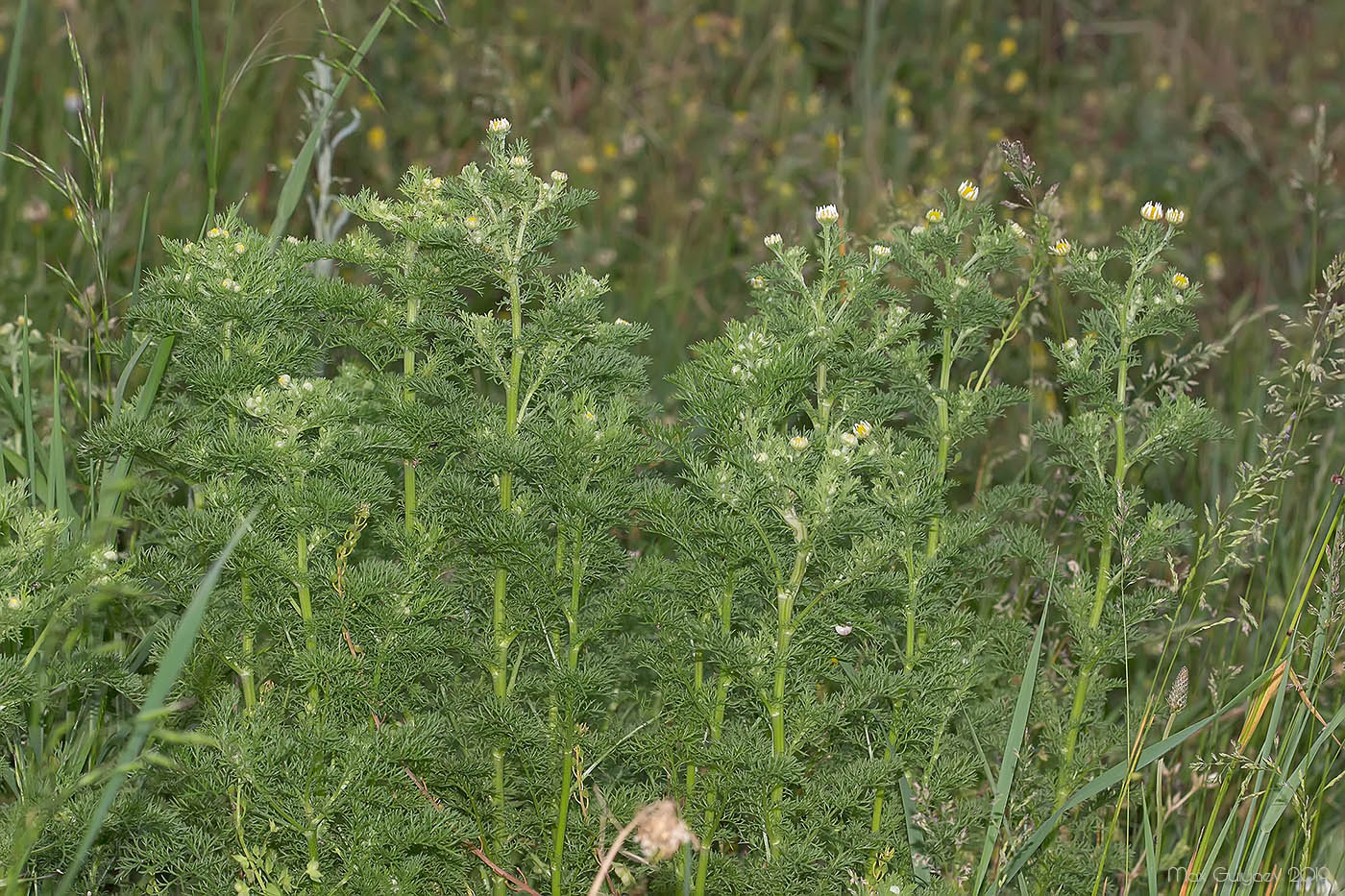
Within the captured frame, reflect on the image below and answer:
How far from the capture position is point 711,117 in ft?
18.0

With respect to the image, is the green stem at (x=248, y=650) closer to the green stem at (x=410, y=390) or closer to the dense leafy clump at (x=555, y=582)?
the dense leafy clump at (x=555, y=582)

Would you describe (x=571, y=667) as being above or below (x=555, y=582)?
below

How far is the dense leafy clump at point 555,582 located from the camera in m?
2.09

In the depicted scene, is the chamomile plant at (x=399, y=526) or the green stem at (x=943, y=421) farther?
the green stem at (x=943, y=421)

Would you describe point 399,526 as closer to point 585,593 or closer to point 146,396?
point 585,593

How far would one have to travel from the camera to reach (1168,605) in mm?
2393

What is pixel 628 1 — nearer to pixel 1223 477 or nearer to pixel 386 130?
pixel 386 130

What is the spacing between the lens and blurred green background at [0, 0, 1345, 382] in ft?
15.0

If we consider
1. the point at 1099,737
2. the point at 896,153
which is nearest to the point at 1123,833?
the point at 1099,737

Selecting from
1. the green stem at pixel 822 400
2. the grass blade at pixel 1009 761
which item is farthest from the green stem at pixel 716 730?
the grass blade at pixel 1009 761

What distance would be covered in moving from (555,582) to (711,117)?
12.0 feet

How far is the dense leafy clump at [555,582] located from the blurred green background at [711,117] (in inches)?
66.6

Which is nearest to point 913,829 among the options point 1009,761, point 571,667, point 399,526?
point 1009,761

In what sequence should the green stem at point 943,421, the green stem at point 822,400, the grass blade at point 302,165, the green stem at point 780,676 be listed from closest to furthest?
the green stem at point 780,676, the green stem at point 822,400, the green stem at point 943,421, the grass blade at point 302,165
